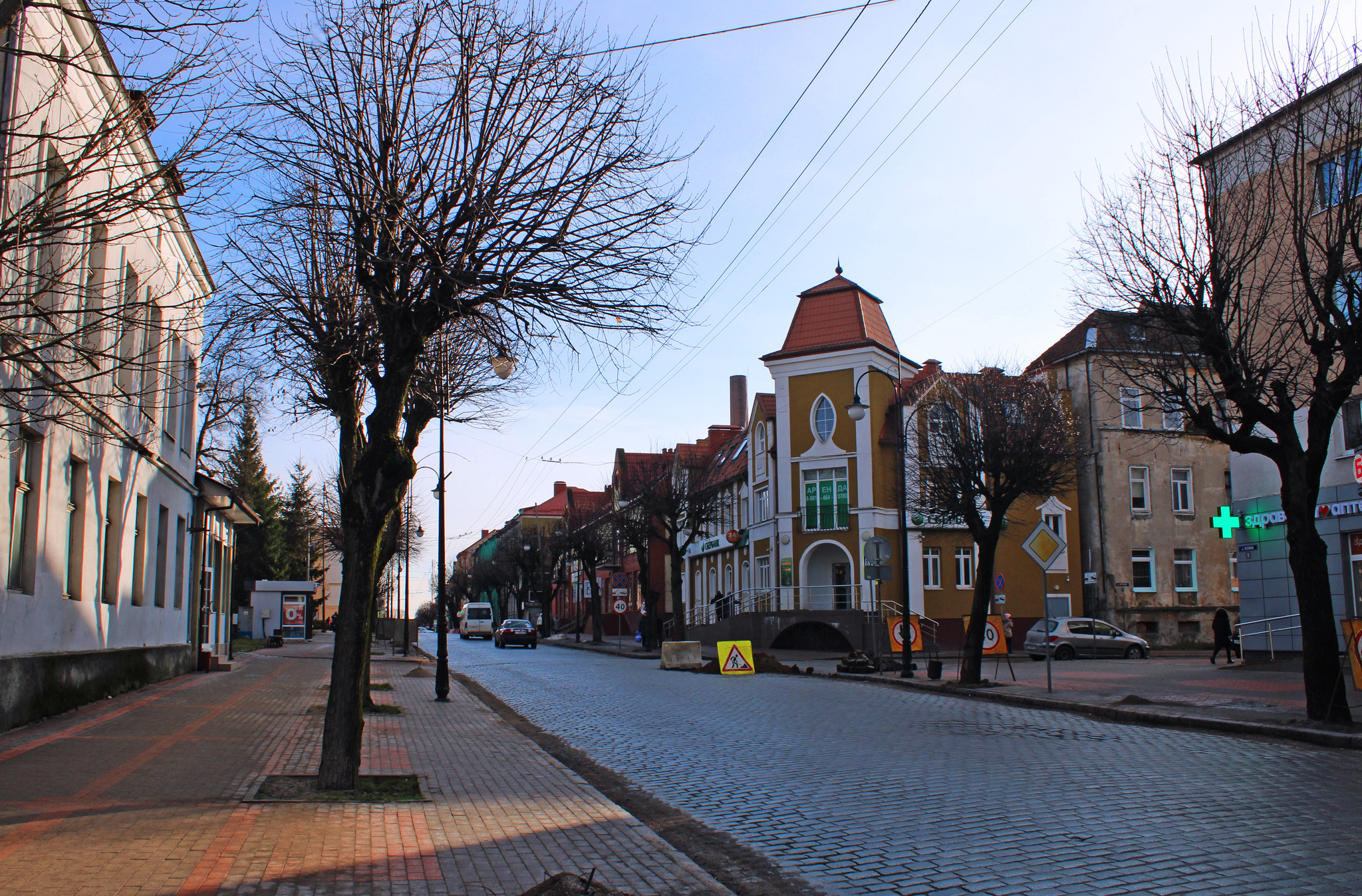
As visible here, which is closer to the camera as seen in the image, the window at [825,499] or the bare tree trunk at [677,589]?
the window at [825,499]

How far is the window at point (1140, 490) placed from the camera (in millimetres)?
41875

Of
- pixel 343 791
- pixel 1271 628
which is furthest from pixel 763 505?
pixel 343 791

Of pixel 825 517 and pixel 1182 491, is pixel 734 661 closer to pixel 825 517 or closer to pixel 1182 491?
pixel 825 517

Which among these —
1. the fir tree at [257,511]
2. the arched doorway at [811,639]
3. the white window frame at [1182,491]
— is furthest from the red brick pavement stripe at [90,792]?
the fir tree at [257,511]

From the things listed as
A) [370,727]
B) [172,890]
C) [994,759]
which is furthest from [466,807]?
[370,727]

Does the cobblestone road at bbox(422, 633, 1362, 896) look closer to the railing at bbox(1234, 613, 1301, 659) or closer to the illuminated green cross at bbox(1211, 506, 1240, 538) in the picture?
the railing at bbox(1234, 613, 1301, 659)

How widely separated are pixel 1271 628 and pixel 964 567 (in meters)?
17.2

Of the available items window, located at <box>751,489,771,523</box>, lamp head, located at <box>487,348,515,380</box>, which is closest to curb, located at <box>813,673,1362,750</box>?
lamp head, located at <box>487,348,515,380</box>

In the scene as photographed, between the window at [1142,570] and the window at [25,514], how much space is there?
38.4 meters

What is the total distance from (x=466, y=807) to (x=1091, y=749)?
678cm

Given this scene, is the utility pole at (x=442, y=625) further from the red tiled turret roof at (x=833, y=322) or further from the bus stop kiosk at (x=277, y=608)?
the bus stop kiosk at (x=277, y=608)

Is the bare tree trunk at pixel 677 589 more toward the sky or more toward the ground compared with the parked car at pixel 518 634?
more toward the sky

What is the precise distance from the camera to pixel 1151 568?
4156cm

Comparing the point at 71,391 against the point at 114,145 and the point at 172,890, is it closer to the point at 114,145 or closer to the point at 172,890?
the point at 114,145
